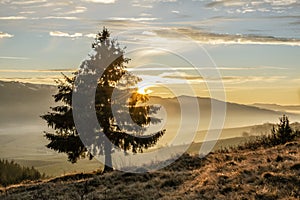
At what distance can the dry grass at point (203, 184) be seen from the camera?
1516 centimetres

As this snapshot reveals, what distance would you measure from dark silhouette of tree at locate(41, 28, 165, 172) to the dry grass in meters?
8.54

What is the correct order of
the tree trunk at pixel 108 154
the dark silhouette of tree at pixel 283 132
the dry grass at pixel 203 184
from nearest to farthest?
the dry grass at pixel 203 184, the dark silhouette of tree at pixel 283 132, the tree trunk at pixel 108 154

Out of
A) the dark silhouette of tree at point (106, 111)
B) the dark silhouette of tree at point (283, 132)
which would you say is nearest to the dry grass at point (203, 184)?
the dark silhouette of tree at point (283, 132)

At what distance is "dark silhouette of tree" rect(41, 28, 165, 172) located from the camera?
33812 millimetres

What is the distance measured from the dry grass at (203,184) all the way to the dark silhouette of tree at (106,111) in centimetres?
854

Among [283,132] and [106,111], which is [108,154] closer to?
[106,111]

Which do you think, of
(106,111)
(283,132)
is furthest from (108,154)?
(283,132)

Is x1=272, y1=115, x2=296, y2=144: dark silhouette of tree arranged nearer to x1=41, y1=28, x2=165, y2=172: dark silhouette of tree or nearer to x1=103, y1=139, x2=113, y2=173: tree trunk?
x1=41, y1=28, x2=165, y2=172: dark silhouette of tree

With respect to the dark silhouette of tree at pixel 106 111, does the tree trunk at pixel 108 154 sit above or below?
below

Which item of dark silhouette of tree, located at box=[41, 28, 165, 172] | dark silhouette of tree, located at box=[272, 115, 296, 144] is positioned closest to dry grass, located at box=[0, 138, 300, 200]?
dark silhouette of tree, located at box=[272, 115, 296, 144]

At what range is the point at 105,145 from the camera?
34.3 m

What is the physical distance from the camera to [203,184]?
17531mm

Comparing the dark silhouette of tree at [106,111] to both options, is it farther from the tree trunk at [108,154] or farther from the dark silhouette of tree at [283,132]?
the dark silhouette of tree at [283,132]

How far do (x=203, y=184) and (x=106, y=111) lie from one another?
1723 centimetres
